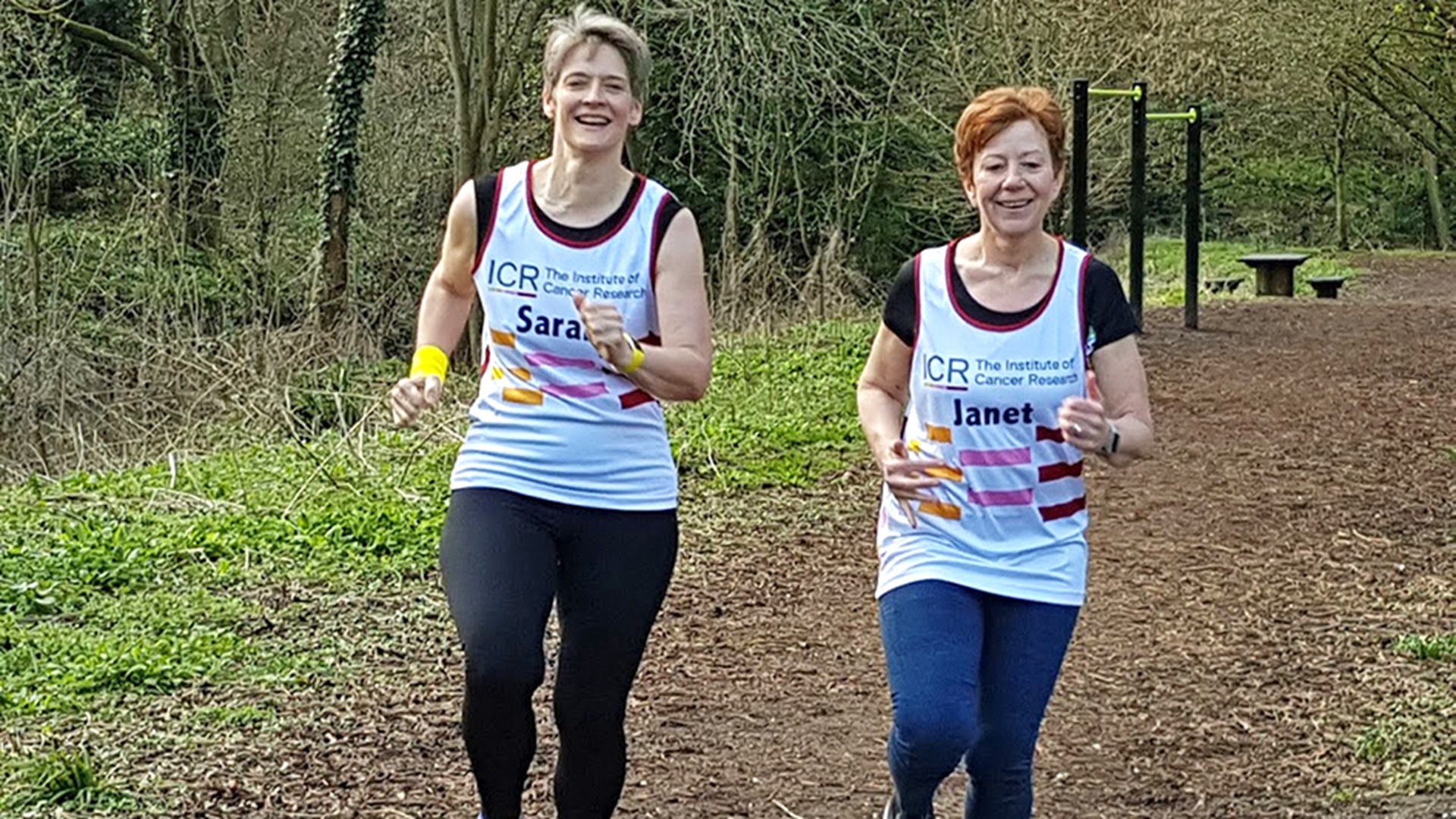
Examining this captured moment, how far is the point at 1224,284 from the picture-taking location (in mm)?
25609

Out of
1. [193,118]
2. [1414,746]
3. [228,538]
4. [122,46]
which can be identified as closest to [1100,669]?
[1414,746]

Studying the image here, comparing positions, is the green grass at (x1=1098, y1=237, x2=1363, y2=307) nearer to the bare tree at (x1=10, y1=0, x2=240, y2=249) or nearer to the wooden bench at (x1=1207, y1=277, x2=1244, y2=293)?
the wooden bench at (x1=1207, y1=277, x2=1244, y2=293)

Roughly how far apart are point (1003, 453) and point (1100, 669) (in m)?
3.15

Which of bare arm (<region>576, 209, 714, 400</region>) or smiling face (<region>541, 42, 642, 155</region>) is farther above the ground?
smiling face (<region>541, 42, 642, 155</region>)

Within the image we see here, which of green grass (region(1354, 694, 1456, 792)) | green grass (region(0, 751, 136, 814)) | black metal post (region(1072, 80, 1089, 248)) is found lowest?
green grass (region(1354, 694, 1456, 792))

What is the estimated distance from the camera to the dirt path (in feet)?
17.0

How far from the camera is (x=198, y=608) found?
7.06m

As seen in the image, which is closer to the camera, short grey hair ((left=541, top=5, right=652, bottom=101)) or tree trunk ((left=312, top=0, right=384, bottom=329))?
short grey hair ((left=541, top=5, right=652, bottom=101))

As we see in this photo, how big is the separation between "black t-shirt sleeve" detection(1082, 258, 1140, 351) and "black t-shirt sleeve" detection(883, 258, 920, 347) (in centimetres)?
34

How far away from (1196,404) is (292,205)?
11.3 meters

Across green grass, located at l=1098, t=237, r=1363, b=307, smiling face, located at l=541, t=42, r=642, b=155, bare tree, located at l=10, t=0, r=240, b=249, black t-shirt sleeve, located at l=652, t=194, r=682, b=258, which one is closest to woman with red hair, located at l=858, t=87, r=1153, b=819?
black t-shirt sleeve, located at l=652, t=194, r=682, b=258

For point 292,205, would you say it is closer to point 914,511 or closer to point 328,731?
point 328,731

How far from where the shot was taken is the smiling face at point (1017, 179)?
12.4 feet

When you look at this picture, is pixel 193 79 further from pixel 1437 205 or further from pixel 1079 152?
pixel 1437 205
